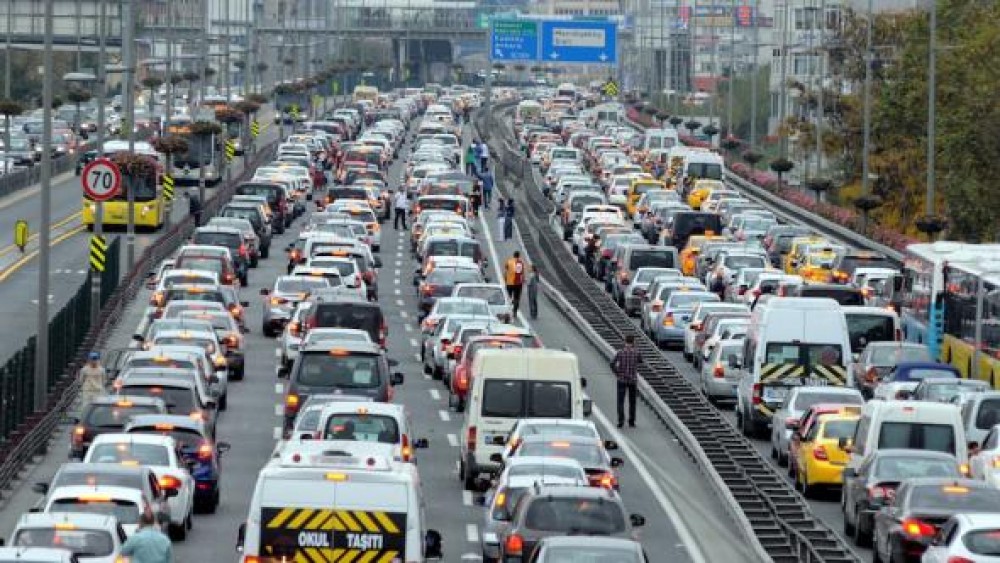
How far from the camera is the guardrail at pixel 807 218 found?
8469 centimetres

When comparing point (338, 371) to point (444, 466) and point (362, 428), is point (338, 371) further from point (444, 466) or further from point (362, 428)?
point (362, 428)

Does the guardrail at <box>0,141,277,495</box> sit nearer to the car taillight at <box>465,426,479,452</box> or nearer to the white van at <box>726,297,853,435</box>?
the car taillight at <box>465,426,479,452</box>

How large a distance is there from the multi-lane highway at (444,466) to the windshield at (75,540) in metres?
6.24

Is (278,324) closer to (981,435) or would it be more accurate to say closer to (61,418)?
(61,418)

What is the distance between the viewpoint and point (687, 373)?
5928cm

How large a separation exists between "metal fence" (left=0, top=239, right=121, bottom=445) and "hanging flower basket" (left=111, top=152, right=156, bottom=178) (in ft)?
19.8

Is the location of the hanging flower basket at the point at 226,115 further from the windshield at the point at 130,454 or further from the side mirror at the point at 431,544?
the side mirror at the point at 431,544

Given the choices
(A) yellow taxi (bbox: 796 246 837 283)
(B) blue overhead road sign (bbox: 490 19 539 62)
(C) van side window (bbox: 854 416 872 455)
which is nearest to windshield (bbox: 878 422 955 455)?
(C) van side window (bbox: 854 416 872 455)

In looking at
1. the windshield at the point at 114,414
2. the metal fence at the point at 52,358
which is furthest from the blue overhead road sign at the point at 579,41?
the windshield at the point at 114,414

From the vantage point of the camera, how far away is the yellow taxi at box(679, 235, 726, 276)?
7875 centimetres

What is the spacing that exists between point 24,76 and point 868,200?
11442 centimetres

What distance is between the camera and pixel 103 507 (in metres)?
30.2

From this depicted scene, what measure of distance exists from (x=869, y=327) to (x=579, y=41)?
9942 centimetres

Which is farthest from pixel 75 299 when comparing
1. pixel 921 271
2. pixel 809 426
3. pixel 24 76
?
pixel 24 76
